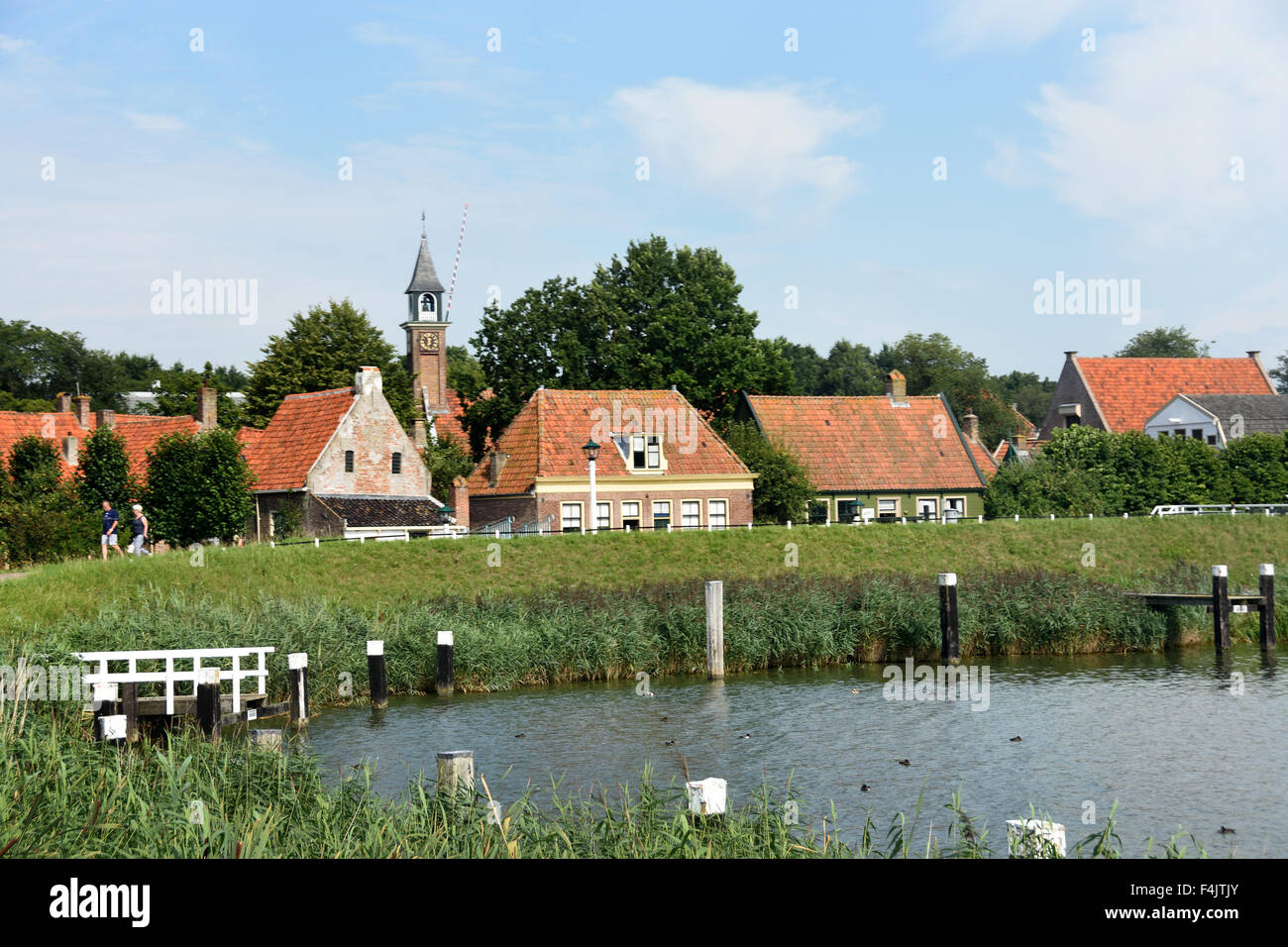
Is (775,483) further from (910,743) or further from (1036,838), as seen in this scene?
(1036,838)

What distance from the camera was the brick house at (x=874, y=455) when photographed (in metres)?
51.2

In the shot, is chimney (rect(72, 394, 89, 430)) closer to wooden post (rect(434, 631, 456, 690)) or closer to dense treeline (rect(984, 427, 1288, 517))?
wooden post (rect(434, 631, 456, 690))

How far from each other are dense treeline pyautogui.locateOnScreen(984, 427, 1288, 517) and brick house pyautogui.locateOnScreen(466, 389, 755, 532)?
11.8 metres

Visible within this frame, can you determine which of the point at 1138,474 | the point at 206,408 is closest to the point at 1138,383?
the point at 1138,474

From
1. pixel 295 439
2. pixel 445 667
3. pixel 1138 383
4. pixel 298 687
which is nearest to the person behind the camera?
pixel 298 687

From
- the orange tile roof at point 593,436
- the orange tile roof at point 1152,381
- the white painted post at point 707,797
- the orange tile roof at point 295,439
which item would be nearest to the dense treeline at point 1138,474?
the orange tile roof at point 593,436

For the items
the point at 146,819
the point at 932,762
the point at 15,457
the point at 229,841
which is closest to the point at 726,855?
the point at 229,841

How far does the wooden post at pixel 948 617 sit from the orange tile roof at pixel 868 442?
24.1m

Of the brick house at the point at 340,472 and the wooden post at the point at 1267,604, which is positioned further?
the brick house at the point at 340,472

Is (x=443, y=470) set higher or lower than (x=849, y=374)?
lower

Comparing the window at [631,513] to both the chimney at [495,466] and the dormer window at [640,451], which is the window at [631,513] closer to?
the dormer window at [640,451]

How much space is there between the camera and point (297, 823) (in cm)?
1051

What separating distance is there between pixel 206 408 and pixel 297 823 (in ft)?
137

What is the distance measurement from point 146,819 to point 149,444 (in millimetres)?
41877
